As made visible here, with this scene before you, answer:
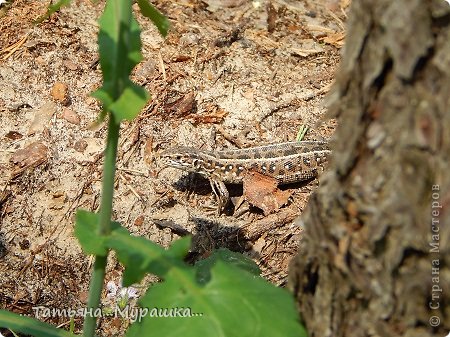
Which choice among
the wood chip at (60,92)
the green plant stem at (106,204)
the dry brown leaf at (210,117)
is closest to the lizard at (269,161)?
the dry brown leaf at (210,117)

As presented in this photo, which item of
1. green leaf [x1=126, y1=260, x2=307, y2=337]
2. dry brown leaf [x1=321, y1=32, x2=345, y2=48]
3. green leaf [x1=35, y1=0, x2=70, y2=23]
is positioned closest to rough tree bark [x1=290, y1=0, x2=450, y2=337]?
green leaf [x1=126, y1=260, x2=307, y2=337]

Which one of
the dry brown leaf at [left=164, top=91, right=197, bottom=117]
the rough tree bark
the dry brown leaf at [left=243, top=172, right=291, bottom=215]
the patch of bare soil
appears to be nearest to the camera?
the rough tree bark

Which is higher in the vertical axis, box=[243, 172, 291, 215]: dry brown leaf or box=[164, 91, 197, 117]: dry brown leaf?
box=[164, 91, 197, 117]: dry brown leaf

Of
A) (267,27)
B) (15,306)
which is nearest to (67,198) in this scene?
(15,306)

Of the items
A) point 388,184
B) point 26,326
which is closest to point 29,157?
point 26,326

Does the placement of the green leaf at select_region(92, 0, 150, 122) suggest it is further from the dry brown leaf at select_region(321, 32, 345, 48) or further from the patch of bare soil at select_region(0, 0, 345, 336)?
the dry brown leaf at select_region(321, 32, 345, 48)
